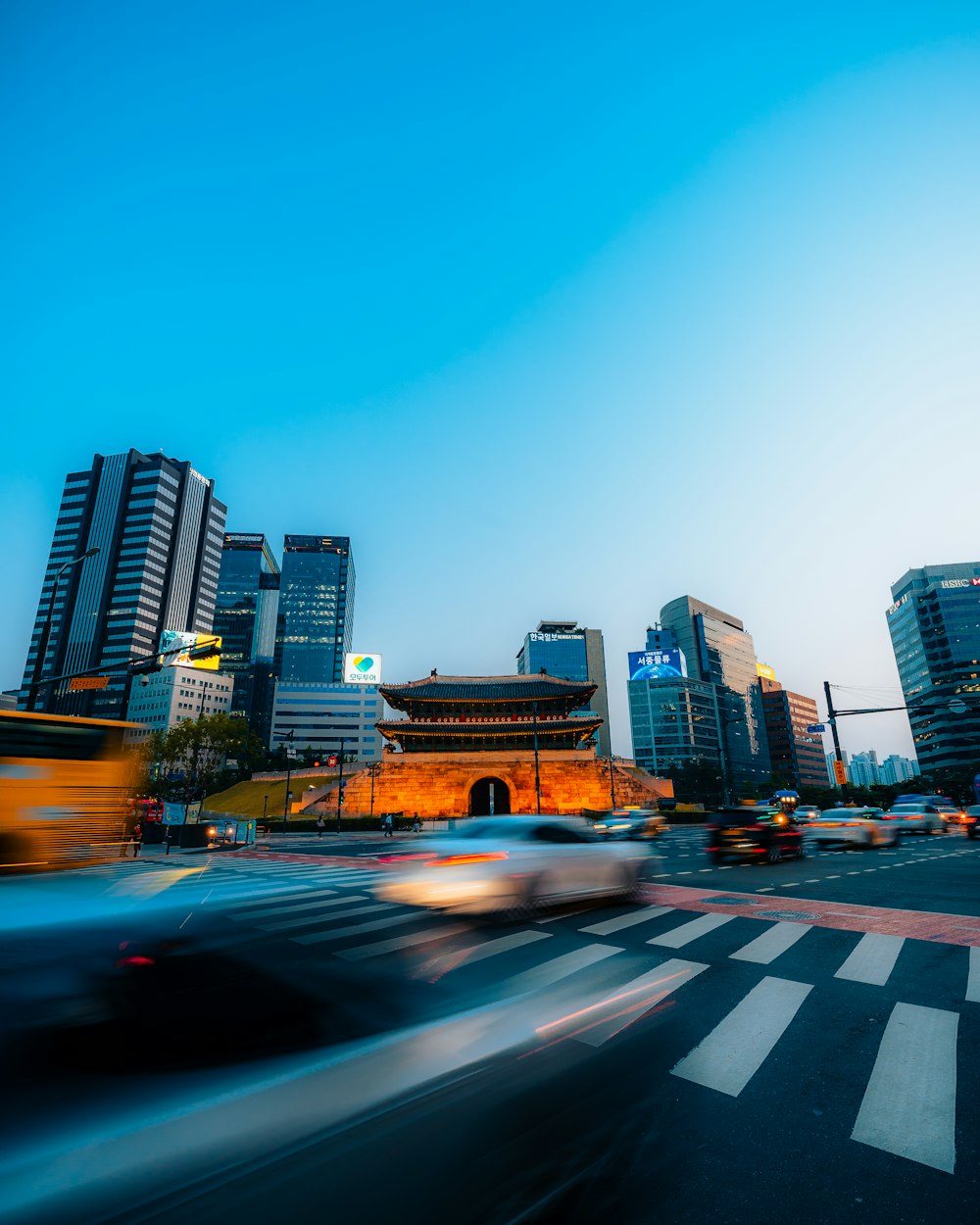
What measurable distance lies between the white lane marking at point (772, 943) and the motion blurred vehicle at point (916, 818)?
21955mm

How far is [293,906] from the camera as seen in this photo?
9.59 m

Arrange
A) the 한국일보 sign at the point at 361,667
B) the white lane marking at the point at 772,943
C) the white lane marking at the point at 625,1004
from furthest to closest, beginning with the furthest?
the 한국일보 sign at the point at 361,667
the white lane marking at the point at 772,943
the white lane marking at the point at 625,1004

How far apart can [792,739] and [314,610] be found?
138018mm

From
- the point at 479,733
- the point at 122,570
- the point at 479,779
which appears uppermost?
the point at 122,570

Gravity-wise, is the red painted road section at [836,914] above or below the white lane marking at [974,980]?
below

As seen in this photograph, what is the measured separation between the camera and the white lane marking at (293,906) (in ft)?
28.6

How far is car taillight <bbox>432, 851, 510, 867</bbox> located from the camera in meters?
7.81

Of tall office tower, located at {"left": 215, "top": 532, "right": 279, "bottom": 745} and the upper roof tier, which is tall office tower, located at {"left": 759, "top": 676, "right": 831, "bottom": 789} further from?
tall office tower, located at {"left": 215, "top": 532, "right": 279, "bottom": 745}

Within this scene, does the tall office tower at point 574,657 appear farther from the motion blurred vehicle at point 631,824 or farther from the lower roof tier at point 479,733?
the motion blurred vehicle at point 631,824

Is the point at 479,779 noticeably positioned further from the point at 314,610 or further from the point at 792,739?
the point at 314,610

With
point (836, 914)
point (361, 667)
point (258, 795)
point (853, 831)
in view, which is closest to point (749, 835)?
point (853, 831)

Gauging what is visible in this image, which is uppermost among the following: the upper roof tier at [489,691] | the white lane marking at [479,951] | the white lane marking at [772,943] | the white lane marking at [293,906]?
the upper roof tier at [489,691]

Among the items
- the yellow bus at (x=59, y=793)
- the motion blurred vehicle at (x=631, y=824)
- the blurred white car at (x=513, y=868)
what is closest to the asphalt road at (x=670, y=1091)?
the blurred white car at (x=513, y=868)

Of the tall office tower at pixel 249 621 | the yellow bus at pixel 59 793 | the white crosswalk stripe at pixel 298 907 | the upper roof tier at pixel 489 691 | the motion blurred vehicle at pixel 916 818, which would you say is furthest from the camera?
the tall office tower at pixel 249 621
